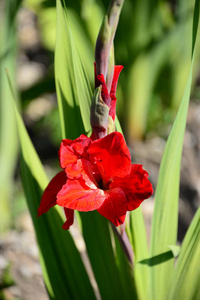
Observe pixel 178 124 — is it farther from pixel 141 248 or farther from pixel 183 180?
pixel 183 180

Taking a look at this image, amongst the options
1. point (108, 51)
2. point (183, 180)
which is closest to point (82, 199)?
point (108, 51)

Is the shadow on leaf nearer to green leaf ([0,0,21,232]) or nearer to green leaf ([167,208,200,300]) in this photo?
green leaf ([167,208,200,300])

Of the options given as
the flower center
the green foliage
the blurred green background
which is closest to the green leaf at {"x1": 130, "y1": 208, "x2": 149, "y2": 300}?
the green foliage

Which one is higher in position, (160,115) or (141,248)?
(141,248)

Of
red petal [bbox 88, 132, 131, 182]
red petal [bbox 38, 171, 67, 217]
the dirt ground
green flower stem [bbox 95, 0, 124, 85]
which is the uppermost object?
green flower stem [bbox 95, 0, 124, 85]

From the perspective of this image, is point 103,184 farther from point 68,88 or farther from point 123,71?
point 123,71

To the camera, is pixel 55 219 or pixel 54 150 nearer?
A: pixel 55 219
